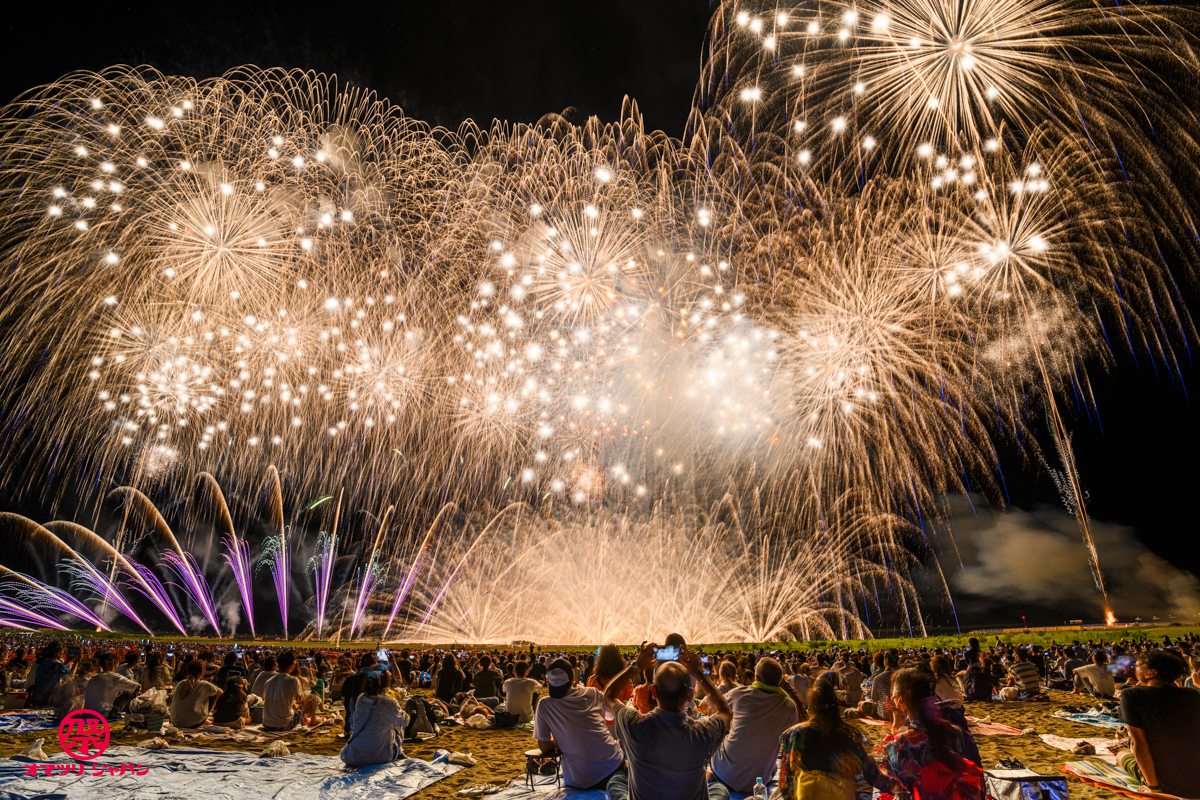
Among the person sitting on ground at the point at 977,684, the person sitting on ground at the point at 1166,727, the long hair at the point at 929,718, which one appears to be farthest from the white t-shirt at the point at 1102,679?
the long hair at the point at 929,718

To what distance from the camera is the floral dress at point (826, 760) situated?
4457mm

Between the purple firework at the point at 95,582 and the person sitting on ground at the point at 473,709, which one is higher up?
the purple firework at the point at 95,582

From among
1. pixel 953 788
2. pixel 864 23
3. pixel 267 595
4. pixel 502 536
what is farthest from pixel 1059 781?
pixel 267 595

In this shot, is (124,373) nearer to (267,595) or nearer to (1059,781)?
(1059,781)

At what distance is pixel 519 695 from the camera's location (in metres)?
12.5

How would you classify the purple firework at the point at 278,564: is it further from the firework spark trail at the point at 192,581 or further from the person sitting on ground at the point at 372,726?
the person sitting on ground at the point at 372,726

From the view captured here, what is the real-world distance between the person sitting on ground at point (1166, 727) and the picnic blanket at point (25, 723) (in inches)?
581

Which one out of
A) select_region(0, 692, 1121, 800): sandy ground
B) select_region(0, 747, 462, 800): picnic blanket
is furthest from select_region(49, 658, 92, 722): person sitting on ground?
select_region(0, 747, 462, 800): picnic blanket

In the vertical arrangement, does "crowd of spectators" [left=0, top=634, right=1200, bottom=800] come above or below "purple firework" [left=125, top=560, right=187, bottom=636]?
below

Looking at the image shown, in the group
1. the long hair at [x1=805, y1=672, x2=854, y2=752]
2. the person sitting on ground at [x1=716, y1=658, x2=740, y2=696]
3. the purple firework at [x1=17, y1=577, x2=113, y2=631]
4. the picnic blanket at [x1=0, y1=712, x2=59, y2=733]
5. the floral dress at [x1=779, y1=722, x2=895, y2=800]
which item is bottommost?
the picnic blanket at [x1=0, y1=712, x2=59, y2=733]

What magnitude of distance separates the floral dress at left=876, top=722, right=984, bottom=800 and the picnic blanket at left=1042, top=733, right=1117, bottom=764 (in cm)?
508

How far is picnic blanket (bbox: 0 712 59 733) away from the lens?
1018 cm

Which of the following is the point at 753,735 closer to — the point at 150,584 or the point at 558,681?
the point at 558,681

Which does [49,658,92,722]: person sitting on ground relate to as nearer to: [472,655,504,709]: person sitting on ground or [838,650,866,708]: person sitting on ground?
[472,655,504,709]: person sitting on ground
